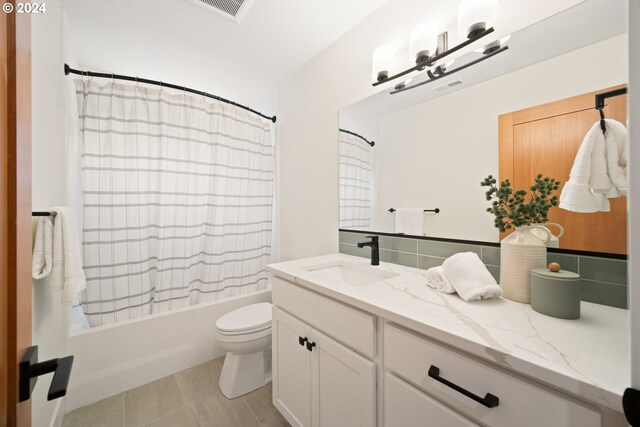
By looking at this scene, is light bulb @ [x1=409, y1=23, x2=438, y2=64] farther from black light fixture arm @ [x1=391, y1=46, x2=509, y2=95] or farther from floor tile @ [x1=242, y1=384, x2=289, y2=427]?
floor tile @ [x1=242, y1=384, x2=289, y2=427]

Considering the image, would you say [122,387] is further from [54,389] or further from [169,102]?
[169,102]

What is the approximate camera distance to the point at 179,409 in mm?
1498

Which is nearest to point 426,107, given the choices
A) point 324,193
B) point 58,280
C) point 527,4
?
point 527,4

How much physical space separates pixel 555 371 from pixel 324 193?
154 centimetres

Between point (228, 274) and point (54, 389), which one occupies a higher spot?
point (54, 389)

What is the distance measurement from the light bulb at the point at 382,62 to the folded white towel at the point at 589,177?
0.94 m

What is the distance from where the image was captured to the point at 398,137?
141 centimetres

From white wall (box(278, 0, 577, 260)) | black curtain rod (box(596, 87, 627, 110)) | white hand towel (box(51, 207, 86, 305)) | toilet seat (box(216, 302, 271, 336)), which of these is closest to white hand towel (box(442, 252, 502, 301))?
black curtain rod (box(596, 87, 627, 110))

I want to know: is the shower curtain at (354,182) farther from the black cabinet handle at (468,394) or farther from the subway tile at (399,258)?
the black cabinet handle at (468,394)

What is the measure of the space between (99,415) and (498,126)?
8.69 ft

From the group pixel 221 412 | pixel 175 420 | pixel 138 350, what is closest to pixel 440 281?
pixel 221 412

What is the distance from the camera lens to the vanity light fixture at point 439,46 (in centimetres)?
100

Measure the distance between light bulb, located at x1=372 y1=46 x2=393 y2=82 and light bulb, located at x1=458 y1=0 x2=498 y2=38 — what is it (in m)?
0.39

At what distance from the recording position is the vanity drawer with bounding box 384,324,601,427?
488 mm
